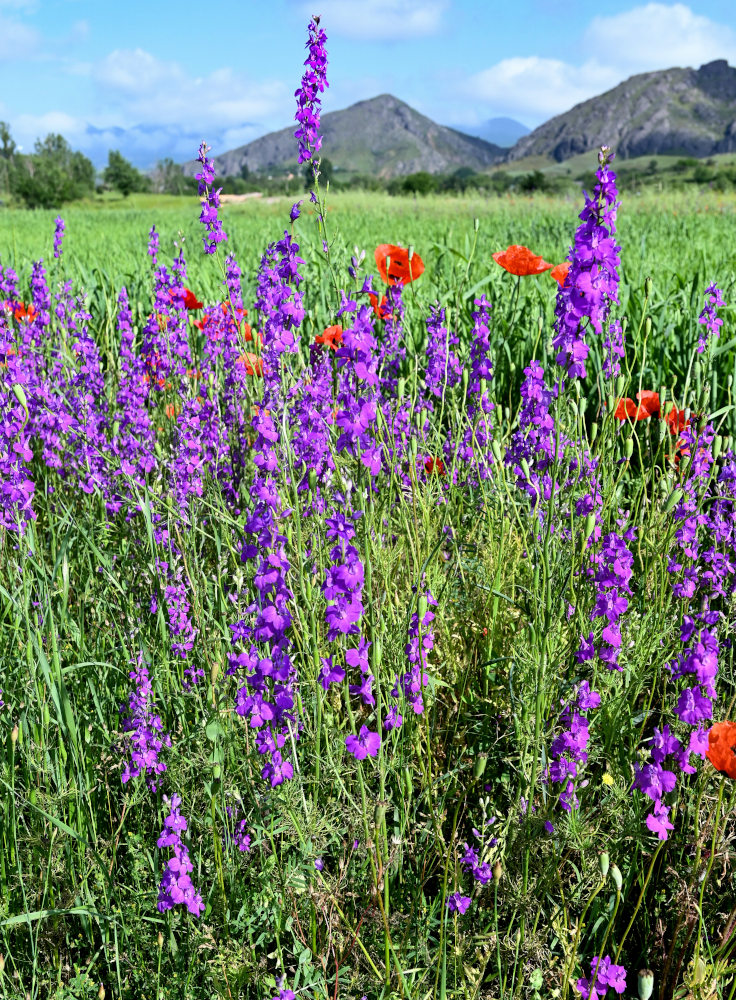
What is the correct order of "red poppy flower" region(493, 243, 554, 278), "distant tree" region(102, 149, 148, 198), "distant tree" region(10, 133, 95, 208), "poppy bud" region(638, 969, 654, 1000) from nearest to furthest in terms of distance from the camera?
"poppy bud" region(638, 969, 654, 1000), "red poppy flower" region(493, 243, 554, 278), "distant tree" region(10, 133, 95, 208), "distant tree" region(102, 149, 148, 198)

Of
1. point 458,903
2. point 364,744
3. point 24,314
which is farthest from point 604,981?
point 24,314

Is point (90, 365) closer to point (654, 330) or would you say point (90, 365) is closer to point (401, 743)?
point (401, 743)

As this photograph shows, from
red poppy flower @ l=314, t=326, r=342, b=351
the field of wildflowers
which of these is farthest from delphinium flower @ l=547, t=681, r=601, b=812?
red poppy flower @ l=314, t=326, r=342, b=351

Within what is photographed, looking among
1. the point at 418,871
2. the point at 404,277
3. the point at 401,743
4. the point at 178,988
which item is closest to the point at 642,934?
the point at 418,871

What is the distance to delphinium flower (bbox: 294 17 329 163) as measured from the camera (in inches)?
63.1

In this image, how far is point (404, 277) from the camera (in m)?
2.63

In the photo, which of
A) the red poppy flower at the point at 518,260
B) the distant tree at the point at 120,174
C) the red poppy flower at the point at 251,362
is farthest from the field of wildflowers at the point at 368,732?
the distant tree at the point at 120,174

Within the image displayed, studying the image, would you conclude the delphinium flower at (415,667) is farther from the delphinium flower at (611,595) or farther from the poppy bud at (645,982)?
the poppy bud at (645,982)

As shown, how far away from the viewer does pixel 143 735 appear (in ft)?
4.88

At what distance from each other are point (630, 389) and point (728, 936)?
254 centimetres

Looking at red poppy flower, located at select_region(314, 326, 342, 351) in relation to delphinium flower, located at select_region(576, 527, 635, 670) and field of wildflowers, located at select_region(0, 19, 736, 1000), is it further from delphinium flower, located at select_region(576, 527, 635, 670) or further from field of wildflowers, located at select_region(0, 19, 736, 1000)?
delphinium flower, located at select_region(576, 527, 635, 670)

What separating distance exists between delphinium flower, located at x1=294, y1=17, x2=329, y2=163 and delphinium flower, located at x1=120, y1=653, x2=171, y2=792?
47.9 inches

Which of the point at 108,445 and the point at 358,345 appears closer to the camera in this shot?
the point at 358,345

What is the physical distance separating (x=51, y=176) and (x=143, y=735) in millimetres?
74955
